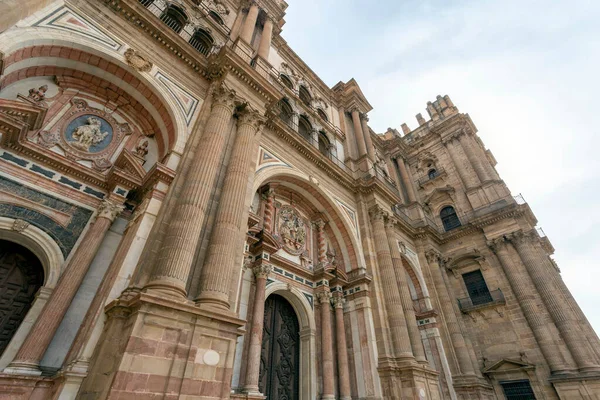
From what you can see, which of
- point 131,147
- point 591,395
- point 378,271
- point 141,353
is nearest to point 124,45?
point 131,147

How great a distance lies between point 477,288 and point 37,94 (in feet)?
66.8

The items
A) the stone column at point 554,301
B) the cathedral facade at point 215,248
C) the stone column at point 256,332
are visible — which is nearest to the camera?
the cathedral facade at point 215,248

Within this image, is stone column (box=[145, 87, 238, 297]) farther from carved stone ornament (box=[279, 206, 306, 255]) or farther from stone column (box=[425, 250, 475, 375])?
stone column (box=[425, 250, 475, 375])

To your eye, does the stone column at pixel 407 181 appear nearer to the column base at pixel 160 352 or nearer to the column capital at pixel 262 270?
the column capital at pixel 262 270

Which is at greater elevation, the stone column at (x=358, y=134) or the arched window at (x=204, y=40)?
the stone column at (x=358, y=134)

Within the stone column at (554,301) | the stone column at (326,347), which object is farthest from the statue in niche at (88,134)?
the stone column at (554,301)

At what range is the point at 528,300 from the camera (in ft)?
47.4

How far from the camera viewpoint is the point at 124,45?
798 cm

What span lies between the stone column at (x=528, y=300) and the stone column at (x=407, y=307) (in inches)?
252

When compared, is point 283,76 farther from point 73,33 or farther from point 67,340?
point 67,340

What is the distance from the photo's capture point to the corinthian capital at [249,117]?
8873mm

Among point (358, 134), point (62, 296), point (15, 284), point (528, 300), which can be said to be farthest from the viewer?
point (358, 134)

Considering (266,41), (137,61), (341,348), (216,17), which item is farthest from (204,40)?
(341,348)

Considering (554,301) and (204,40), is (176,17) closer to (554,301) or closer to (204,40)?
(204,40)
